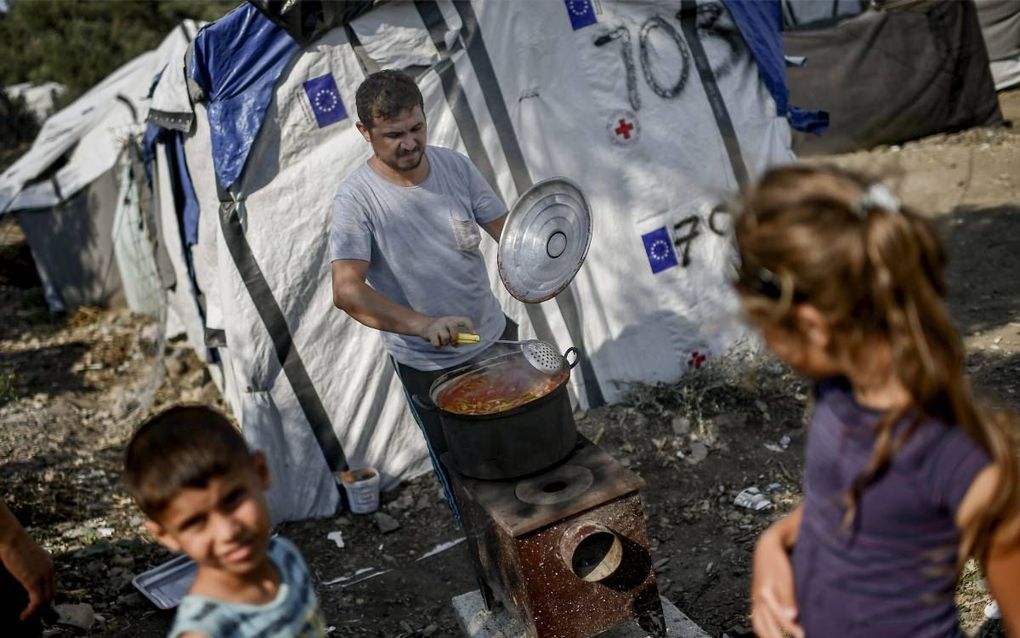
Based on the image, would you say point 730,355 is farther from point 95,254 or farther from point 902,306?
point 95,254

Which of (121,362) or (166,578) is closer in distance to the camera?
(166,578)

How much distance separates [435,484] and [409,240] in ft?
7.49

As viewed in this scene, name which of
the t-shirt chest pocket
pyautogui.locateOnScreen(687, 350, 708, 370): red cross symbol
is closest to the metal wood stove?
the t-shirt chest pocket

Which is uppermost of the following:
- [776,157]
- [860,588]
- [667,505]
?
[860,588]

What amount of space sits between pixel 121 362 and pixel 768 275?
26.4ft

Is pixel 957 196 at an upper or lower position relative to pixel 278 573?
lower

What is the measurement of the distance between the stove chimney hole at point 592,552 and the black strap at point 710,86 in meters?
3.26

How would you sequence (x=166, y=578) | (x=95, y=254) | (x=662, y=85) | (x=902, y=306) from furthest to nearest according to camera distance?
(x=95, y=254) < (x=662, y=85) < (x=166, y=578) < (x=902, y=306)

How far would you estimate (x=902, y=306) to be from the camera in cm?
147

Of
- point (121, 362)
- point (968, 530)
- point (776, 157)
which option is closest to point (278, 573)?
point (968, 530)

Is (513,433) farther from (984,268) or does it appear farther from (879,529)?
(984,268)

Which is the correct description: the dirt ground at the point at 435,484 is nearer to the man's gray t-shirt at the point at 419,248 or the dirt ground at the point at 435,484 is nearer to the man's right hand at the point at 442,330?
the man's gray t-shirt at the point at 419,248

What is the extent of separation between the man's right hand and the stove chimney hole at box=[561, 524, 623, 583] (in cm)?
80

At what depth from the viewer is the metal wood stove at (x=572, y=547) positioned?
3076mm
